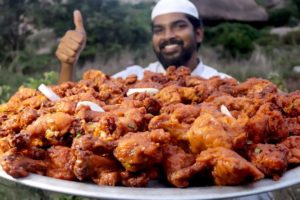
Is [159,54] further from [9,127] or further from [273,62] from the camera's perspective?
[273,62]

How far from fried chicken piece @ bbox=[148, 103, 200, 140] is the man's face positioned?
201cm

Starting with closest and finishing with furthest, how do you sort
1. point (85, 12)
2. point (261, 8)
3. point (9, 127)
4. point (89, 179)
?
1. point (89, 179)
2. point (9, 127)
3. point (85, 12)
4. point (261, 8)

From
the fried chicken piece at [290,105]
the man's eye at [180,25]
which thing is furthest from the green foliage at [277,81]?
the fried chicken piece at [290,105]

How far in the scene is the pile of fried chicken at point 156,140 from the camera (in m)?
1.53

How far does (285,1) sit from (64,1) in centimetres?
574

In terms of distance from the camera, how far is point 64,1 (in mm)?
10711

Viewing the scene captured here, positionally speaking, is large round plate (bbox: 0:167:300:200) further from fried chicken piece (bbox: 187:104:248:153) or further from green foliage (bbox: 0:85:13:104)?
green foliage (bbox: 0:85:13:104)

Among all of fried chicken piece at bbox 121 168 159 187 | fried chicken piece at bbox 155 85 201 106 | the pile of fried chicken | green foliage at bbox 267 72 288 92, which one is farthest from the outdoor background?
fried chicken piece at bbox 121 168 159 187

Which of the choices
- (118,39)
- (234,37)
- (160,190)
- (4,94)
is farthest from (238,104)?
(234,37)

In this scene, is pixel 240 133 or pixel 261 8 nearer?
pixel 240 133

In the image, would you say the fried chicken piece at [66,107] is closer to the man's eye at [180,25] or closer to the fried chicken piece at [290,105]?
the fried chicken piece at [290,105]

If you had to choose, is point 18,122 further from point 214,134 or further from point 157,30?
point 157,30

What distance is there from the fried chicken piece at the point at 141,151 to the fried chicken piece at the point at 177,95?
0.34 m

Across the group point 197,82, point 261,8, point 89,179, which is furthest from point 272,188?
point 261,8
